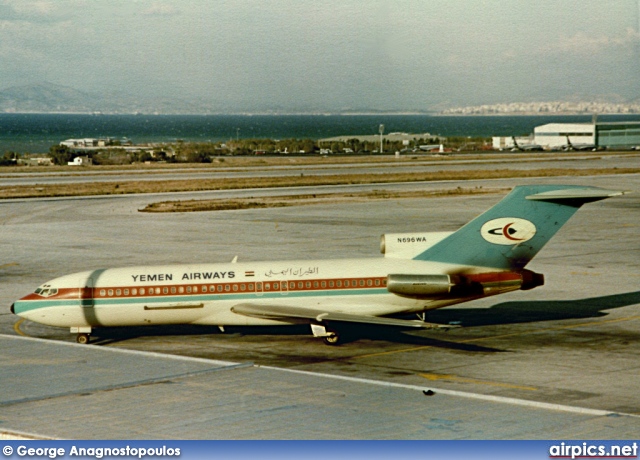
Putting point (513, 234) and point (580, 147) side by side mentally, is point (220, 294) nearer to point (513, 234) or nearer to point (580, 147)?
point (513, 234)

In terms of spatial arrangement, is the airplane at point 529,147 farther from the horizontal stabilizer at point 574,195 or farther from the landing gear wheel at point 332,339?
the landing gear wheel at point 332,339

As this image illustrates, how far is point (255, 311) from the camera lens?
113ft

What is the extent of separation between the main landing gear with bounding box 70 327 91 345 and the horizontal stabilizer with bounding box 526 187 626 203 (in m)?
18.3

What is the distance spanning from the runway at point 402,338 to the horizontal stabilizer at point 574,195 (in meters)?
5.53

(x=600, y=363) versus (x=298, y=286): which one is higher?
(x=298, y=286)

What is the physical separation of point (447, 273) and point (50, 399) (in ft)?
52.8

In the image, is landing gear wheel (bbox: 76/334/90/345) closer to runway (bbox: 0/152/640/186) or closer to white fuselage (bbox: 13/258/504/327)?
white fuselage (bbox: 13/258/504/327)

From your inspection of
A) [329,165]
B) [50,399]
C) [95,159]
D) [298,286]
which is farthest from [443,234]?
[95,159]

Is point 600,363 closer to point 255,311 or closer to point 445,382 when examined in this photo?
point 445,382

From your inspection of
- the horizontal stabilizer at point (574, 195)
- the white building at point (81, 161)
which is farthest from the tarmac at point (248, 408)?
the white building at point (81, 161)

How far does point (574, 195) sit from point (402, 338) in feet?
28.6

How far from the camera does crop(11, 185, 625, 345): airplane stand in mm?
34844

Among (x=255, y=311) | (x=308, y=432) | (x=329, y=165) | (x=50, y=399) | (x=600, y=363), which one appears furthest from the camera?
(x=329, y=165)

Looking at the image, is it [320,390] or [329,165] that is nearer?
[320,390]
